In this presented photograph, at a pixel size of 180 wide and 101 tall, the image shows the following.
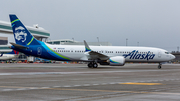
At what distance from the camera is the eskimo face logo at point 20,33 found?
38.1 metres

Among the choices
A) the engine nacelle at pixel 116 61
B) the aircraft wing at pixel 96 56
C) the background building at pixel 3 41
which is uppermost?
the background building at pixel 3 41

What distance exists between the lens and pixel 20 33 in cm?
3819

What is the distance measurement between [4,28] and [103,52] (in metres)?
76.8

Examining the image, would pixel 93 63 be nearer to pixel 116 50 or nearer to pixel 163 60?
pixel 116 50

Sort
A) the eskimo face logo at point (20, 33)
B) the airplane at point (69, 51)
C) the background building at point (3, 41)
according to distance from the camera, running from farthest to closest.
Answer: the background building at point (3, 41) → the eskimo face logo at point (20, 33) → the airplane at point (69, 51)

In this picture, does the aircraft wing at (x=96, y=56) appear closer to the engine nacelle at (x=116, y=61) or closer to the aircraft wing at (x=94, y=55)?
the aircraft wing at (x=94, y=55)

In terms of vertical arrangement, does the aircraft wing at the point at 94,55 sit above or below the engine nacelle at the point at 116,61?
above

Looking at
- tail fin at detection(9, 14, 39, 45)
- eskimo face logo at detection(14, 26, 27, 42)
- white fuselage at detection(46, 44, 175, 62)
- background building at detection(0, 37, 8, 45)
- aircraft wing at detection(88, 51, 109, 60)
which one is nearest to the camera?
aircraft wing at detection(88, 51, 109, 60)

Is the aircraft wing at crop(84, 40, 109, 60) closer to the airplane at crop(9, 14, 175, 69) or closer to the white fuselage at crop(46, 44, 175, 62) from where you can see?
the airplane at crop(9, 14, 175, 69)

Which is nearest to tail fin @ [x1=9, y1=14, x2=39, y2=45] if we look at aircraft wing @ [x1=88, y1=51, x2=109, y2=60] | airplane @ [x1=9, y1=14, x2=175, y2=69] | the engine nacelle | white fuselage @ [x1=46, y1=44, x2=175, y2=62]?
airplane @ [x1=9, y1=14, x2=175, y2=69]

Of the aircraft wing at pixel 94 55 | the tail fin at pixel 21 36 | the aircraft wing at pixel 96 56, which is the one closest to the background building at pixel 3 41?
A: the tail fin at pixel 21 36

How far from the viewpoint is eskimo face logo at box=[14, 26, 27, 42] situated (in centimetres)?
3812

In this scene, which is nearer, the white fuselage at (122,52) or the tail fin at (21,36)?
the tail fin at (21,36)

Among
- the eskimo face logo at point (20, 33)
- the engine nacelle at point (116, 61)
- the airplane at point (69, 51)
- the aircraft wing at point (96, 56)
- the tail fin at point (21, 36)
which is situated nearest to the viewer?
the engine nacelle at point (116, 61)
